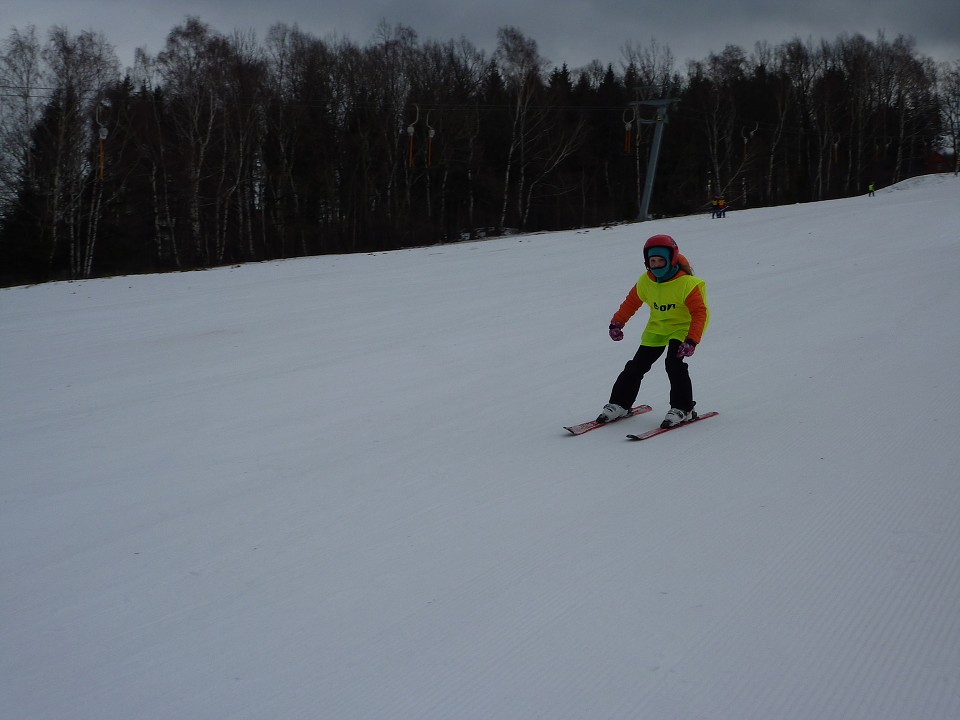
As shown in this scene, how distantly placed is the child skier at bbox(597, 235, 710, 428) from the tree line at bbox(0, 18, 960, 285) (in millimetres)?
22014

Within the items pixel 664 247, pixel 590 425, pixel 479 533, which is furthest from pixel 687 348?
pixel 479 533

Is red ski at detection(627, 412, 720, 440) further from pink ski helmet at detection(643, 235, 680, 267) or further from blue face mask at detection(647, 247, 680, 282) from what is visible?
pink ski helmet at detection(643, 235, 680, 267)

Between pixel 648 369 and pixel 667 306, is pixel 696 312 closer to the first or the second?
pixel 667 306

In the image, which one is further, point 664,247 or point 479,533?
point 664,247

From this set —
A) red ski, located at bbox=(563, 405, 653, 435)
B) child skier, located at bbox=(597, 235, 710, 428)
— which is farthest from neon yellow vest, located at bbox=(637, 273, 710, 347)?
red ski, located at bbox=(563, 405, 653, 435)

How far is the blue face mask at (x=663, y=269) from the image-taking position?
6156 mm

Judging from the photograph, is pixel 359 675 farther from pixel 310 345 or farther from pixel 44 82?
pixel 44 82

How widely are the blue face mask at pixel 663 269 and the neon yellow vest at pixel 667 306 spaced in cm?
5

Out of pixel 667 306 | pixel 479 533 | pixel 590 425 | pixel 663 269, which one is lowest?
pixel 479 533

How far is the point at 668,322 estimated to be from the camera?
21.1 feet

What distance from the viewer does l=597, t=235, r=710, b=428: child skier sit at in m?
6.17

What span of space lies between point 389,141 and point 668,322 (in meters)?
38.3

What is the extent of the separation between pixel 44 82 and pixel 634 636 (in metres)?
32.5

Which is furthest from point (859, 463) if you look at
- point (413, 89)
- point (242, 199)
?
point (413, 89)
